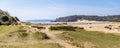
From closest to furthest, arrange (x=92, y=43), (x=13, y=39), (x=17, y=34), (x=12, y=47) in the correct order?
(x=12, y=47)
(x=92, y=43)
(x=13, y=39)
(x=17, y=34)

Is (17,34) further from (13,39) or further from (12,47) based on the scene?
(12,47)

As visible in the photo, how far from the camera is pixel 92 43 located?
3953 cm

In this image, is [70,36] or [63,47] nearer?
[63,47]

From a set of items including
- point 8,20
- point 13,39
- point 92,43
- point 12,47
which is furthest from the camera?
point 8,20

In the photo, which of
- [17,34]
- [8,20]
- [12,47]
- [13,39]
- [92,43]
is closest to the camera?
[12,47]

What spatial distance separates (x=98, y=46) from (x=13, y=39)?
12.5 m

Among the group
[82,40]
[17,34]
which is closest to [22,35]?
[17,34]

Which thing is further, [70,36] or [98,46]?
[70,36]

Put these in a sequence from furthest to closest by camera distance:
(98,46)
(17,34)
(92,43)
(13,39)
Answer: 1. (17,34)
2. (13,39)
3. (92,43)
4. (98,46)

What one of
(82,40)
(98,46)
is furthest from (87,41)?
(98,46)

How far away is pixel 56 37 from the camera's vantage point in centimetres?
4584

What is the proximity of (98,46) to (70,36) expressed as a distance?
31.9ft

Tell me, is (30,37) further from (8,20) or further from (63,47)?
(8,20)

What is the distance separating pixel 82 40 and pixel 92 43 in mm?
3290
